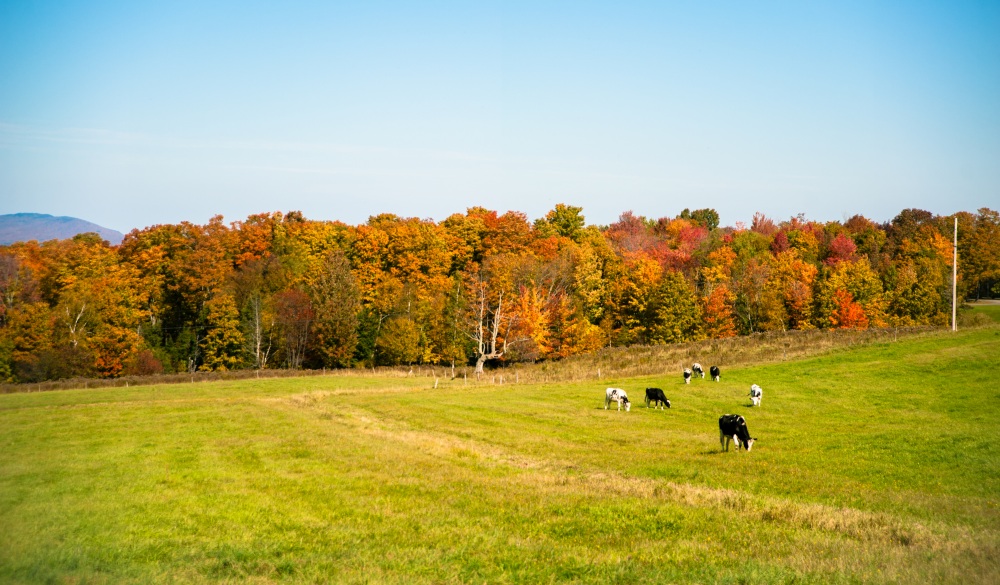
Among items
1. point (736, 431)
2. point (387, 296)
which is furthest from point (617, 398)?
point (387, 296)

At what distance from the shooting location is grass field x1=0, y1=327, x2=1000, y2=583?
13.2m

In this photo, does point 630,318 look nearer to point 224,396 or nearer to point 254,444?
point 224,396

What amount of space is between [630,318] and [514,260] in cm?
1897

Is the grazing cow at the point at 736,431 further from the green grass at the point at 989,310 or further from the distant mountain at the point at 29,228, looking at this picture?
the green grass at the point at 989,310

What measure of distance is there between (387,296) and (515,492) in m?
75.3

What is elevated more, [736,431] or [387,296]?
[387,296]

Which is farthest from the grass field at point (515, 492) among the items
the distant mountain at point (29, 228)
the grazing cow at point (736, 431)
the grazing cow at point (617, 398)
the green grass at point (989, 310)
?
the green grass at point (989, 310)

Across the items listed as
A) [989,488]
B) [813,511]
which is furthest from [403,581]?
[989,488]

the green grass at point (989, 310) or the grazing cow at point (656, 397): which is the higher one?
the green grass at point (989, 310)

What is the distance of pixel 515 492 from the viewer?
1991 cm

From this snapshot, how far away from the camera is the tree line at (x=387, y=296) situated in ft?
262

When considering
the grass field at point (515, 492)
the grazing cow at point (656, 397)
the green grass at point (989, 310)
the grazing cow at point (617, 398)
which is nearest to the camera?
the grass field at point (515, 492)

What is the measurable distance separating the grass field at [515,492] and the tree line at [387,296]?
40.7 m

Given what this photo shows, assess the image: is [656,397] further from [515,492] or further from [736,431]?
[515,492]
